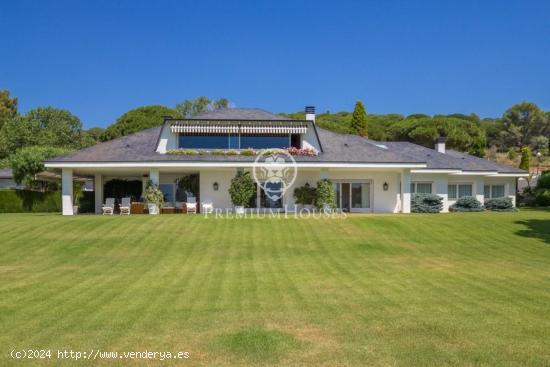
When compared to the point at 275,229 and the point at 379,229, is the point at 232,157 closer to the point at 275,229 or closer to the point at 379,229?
the point at 275,229

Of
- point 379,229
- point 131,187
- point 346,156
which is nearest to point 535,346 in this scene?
point 379,229

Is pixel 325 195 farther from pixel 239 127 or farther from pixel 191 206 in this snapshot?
pixel 191 206

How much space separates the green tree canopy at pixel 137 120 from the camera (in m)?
69.9

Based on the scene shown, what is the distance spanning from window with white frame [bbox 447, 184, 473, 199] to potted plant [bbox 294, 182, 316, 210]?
14178 millimetres

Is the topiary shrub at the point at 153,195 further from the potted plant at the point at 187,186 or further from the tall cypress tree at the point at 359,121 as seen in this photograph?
the tall cypress tree at the point at 359,121

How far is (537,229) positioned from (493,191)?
61.8 feet

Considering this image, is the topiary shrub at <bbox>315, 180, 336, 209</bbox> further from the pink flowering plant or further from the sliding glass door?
the sliding glass door

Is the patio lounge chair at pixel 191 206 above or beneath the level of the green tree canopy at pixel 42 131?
beneath

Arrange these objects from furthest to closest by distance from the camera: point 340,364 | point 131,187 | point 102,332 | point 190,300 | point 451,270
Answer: point 131,187 < point 451,270 < point 190,300 < point 102,332 < point 340,364

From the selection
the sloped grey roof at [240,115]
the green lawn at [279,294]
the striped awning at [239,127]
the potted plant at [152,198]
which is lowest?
the green lawn at [279,294]

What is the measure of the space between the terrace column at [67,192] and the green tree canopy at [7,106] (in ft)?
223

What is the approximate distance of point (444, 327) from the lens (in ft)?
29.8

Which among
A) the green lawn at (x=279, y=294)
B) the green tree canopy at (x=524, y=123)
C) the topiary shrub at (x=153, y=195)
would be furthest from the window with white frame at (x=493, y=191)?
the green tree canopy at (x=524, y=123)

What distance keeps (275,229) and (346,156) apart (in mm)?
10849
